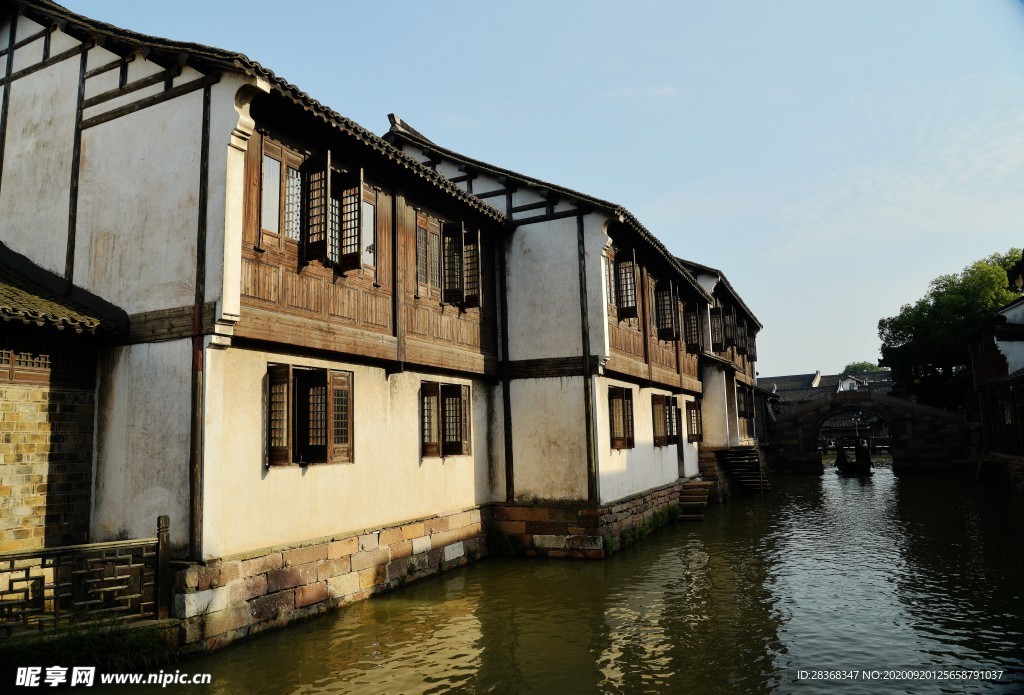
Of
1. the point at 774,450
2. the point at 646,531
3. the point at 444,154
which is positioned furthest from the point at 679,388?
the point at 774,450

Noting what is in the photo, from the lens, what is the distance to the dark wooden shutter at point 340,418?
10.9 metres

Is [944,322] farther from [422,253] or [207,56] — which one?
[207,56]

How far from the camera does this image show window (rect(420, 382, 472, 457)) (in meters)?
13.6

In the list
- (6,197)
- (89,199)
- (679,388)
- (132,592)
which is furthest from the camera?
(679,388)

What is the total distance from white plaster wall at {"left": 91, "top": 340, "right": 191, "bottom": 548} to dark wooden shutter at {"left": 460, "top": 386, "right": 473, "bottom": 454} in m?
6.66

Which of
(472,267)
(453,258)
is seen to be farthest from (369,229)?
(472,267)

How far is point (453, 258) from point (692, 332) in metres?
13.0

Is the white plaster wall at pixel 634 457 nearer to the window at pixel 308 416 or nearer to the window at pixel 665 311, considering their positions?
the window at pixel 665 311

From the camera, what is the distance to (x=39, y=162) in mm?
10945

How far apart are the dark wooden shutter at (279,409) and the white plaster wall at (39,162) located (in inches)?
149

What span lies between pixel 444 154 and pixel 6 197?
9368mm

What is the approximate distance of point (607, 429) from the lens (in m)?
16.1

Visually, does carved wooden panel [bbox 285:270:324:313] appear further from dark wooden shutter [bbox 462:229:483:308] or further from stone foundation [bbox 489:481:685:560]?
stone foundation [bbox 489:481:685:560]

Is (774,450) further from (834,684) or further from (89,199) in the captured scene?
(89,199)
